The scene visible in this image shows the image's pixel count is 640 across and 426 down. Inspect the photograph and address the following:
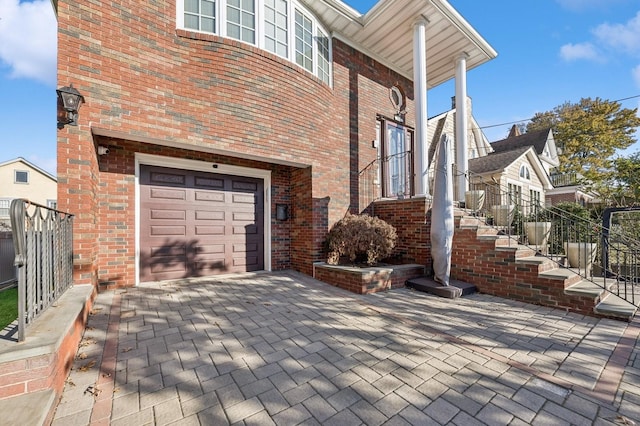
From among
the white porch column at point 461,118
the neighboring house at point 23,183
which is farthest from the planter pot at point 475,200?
the neighboring house at point 23,183

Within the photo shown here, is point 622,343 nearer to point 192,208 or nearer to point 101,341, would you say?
A: point 101,341

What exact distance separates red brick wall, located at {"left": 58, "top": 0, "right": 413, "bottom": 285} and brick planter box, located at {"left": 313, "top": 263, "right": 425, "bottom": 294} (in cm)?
73

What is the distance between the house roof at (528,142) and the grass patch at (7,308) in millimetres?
24165

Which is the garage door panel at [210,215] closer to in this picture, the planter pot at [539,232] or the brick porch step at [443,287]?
the brick porch step at [443,287]

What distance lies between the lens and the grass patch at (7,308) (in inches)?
135

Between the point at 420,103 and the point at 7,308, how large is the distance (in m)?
8.84

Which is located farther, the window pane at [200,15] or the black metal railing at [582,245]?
the window pane at [200,15]

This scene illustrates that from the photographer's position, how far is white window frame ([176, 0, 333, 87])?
478cm

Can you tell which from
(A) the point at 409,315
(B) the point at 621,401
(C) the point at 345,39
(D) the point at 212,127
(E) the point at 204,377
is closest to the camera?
(B) the point at 621,401

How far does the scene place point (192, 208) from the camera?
18.2 feet

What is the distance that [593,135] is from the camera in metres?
20.8

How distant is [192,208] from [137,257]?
4.44 feet

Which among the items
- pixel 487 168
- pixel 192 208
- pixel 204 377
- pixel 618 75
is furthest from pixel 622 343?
pixel 618 75

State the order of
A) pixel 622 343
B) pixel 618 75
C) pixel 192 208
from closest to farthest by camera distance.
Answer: pixel 622 343 → pixel 192 208 → pixel 618 75
